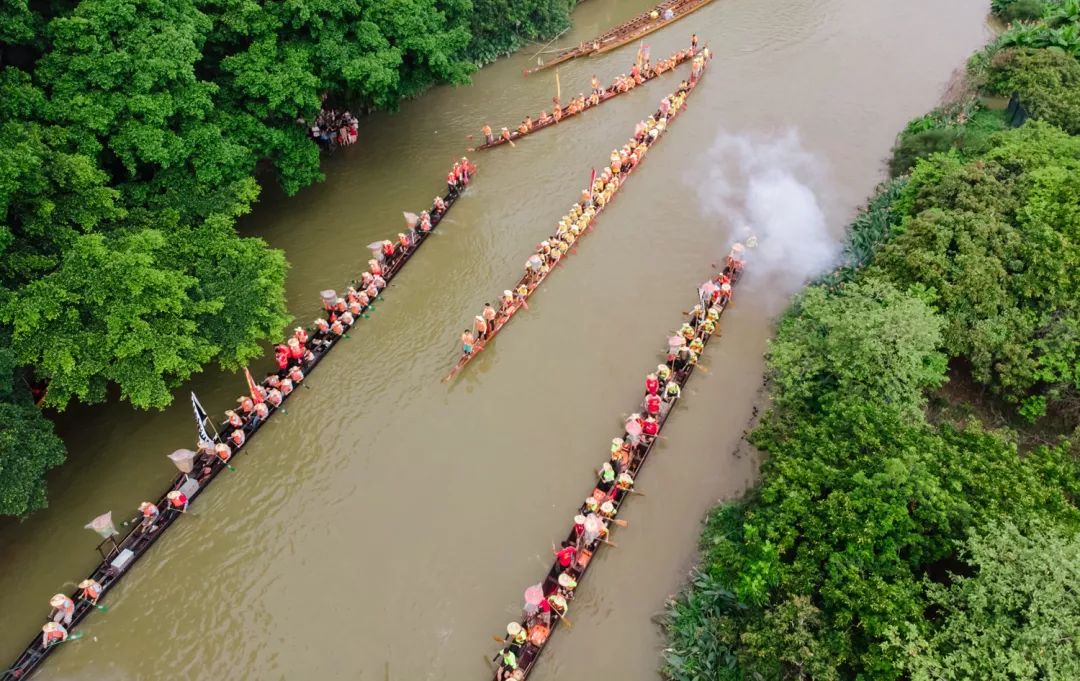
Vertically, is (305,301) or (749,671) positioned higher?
(305,301)

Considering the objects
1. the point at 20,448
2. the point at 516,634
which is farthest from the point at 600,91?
the point at 20,448

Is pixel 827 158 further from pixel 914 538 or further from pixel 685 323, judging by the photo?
pixel 914 538

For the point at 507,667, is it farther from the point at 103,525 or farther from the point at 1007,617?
the point at 103,525

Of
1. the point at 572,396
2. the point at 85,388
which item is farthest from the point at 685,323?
the point at 85,388

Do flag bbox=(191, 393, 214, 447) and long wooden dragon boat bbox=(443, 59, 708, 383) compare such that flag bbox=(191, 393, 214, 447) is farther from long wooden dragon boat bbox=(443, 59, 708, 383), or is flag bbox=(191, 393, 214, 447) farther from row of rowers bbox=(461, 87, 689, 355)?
row of rowers bbox=(461, 87, 689, 355)

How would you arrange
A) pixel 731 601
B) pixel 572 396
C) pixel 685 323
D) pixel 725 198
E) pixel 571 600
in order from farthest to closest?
pixel 725 198
pixel 685 323
pixel 572 396
pixel 571 600
pixel 731 601

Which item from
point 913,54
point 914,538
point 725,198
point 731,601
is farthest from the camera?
point 913,54
